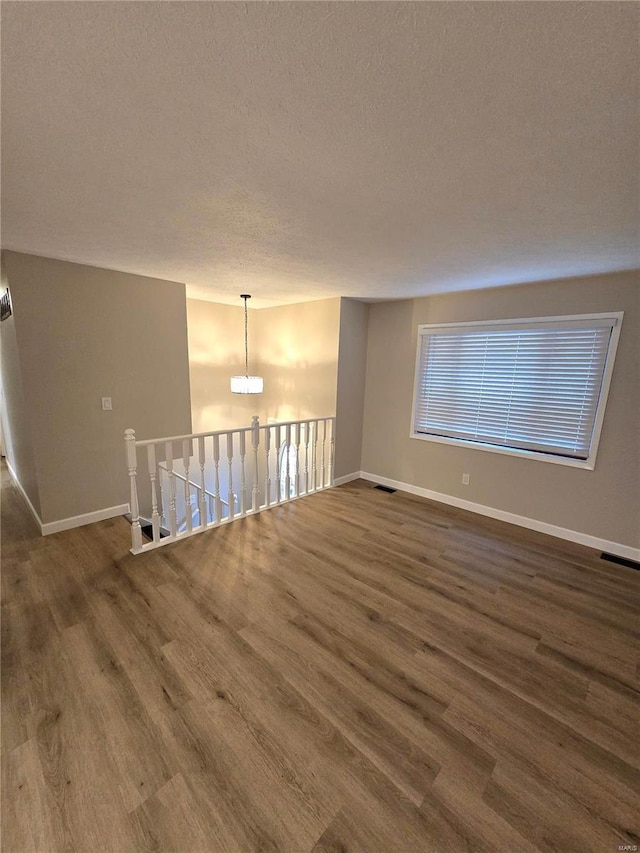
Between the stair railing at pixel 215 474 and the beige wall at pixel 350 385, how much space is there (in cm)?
19

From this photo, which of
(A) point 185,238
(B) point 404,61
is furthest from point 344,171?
(A) point 185,238

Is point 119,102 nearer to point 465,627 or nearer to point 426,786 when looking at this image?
point 426,786

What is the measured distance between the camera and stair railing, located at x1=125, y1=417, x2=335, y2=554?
2.66 m

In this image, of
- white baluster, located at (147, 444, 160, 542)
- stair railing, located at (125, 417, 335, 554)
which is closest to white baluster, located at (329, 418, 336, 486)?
stair railing, located at (125, 417, 335, 554)

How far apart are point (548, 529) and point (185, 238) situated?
391 centimetres

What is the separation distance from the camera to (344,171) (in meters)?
1.38

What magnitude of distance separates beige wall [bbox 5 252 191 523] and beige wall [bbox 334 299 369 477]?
5.97ft

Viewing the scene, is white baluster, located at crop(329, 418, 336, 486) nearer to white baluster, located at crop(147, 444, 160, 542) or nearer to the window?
the window

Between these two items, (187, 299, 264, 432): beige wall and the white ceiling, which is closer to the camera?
the white ceiling

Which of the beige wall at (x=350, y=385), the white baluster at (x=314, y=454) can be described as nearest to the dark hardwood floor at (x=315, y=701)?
the white baluster at (x=314, y=454)

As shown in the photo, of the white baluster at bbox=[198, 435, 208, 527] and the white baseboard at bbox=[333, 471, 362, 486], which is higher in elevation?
the white baluster at bbox=[198, 435, 208, 527]

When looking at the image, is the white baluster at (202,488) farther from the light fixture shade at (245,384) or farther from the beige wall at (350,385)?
the beige wall at (350,385)

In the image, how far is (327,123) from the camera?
1.11 metres

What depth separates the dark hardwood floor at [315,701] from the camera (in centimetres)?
112
